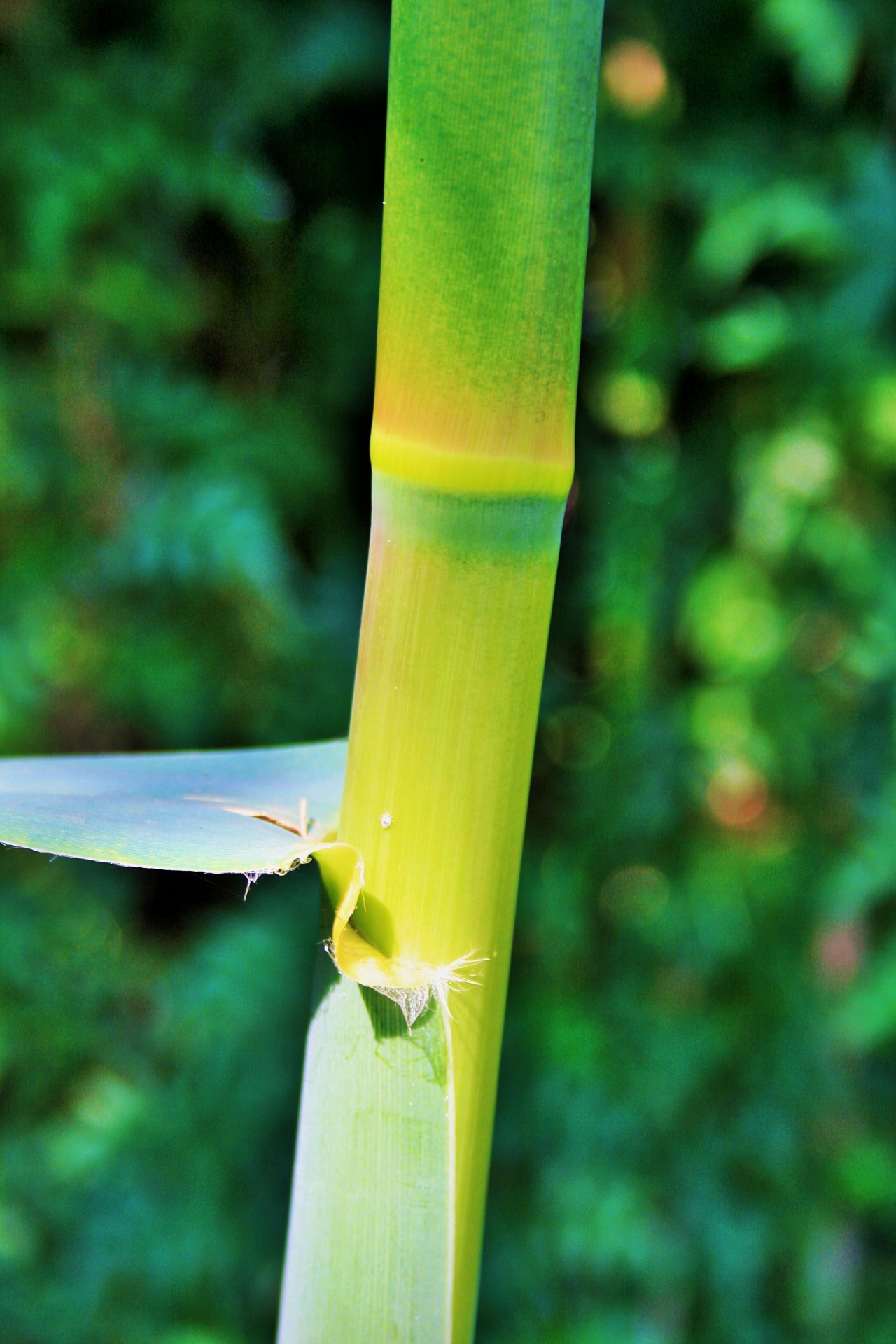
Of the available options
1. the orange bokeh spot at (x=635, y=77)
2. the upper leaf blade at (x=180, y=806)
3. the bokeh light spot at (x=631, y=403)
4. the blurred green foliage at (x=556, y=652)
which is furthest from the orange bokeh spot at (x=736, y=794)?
the upper leaf blade at (x=180, y=806)

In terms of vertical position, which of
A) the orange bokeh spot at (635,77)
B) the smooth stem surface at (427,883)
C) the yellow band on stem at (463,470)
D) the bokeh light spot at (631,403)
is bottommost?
the smooth stem surface at (427,883)

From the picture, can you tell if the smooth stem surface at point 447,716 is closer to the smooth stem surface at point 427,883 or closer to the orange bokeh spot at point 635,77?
the smooth stem surface at point 427,883

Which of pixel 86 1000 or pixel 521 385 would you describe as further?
pixel 86 1000

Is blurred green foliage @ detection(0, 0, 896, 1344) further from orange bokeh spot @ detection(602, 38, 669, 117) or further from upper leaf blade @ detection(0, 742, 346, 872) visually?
upper leaf blade @ detection(0, 742, 346, 872)

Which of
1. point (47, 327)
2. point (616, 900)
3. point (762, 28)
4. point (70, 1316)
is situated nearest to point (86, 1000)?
point (70, 1316)

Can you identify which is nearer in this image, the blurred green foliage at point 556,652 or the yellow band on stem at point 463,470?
the yellow band on stem at point 463,470

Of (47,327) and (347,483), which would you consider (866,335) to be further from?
(47,327)

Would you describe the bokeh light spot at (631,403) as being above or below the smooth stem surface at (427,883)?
above

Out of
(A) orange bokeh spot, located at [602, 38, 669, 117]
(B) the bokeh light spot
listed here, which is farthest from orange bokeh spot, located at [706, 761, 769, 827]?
(A) orange bokeh spot, located at [602, 38, 669, 117]
